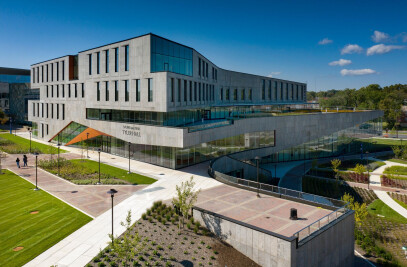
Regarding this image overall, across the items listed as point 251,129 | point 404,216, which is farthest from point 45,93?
point 404,216

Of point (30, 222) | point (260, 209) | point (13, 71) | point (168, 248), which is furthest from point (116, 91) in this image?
Result: point (13, 71)

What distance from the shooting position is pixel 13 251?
17422 millimetres

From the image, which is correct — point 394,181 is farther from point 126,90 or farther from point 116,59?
point 116,59

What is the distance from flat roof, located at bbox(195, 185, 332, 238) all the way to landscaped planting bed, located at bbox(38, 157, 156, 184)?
31.8 feet

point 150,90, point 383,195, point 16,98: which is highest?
point 16,98

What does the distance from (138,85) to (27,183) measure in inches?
696

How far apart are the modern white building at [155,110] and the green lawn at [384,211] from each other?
59.7ft

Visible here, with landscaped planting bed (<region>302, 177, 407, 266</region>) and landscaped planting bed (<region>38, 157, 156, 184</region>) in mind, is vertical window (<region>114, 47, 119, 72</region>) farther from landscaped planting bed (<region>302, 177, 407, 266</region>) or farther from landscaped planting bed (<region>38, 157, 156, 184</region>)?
landscaped planting bed (<region>302, 177, 407, 266</region>)

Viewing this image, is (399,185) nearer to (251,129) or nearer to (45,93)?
(251,129)

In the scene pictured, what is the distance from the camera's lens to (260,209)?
21.9m

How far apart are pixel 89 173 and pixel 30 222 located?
44.8ft

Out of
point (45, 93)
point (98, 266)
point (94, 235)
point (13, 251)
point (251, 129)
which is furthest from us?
point (45, 93)

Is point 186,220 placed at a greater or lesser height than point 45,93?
lesser

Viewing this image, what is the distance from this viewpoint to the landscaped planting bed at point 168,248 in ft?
53.6
